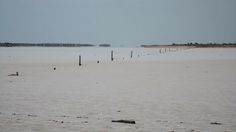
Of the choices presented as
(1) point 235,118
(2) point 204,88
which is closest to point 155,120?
(1) point 235,118

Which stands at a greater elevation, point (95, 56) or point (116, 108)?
point (116, 108)

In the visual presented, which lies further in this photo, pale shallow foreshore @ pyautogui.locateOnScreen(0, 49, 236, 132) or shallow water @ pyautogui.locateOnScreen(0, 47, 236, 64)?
shallow water @ pyautogui.locateOnScreen(0, 47, 236, 64)

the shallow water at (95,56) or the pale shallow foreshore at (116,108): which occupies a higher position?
the pale shallow foreshore at (116,108)

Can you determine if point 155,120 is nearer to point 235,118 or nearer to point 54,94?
point 235,118

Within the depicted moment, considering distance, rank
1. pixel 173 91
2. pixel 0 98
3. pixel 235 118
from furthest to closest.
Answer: pixel 173 91
pixel 0 98
pixel 235 118

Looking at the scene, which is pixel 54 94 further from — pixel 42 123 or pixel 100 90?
pixel 42 123

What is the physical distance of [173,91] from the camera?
13000mm

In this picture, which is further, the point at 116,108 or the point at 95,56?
the point at 95,56

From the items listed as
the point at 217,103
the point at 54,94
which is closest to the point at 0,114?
the point at 54,94

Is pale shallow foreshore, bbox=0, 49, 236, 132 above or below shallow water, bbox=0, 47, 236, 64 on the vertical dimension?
above

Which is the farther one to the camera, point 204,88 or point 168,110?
point 204,88

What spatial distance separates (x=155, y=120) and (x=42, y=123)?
8.38ft

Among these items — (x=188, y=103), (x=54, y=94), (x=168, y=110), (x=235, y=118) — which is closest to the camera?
(x=235, y=118)

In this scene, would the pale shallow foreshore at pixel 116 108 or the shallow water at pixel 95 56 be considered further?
the shallow water at pixel 95 56
